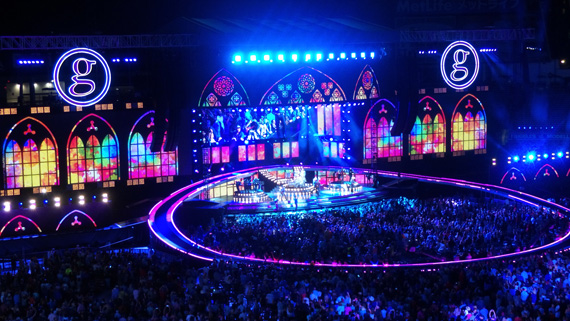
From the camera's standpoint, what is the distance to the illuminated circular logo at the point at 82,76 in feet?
101

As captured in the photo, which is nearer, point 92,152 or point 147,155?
point 92,152

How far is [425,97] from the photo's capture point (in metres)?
39.0

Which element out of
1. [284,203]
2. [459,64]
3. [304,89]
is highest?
[459,64]

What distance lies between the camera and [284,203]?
99.7 feet

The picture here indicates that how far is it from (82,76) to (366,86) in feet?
48.4

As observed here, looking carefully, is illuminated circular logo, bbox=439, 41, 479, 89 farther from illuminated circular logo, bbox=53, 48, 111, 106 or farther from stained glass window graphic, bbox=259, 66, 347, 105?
illuminated circular logo, bbox=53, 48, 111, 106

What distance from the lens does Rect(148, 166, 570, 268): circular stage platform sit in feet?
73.8

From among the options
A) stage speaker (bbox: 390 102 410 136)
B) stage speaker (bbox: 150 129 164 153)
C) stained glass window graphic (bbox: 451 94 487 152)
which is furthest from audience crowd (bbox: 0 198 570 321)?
stained glass window graphic (bbox: 451 94 487 152)

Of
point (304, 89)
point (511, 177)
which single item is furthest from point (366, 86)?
point (511, 177)

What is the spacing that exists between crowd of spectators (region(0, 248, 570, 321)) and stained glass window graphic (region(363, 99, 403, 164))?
17918 mm

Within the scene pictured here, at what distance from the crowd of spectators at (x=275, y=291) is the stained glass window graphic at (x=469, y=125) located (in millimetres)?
18804

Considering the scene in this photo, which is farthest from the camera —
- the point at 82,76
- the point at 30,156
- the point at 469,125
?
the point at 469,125

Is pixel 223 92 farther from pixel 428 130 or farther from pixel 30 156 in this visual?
pixel 428 130

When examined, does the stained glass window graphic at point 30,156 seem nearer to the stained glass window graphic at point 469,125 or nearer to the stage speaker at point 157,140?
the stage speaker at point 157,140
